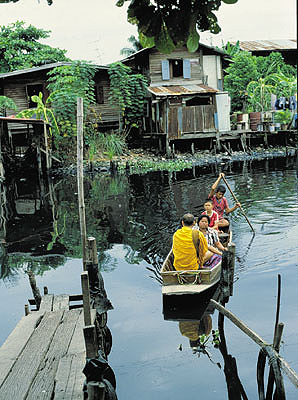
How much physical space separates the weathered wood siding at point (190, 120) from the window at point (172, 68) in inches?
113

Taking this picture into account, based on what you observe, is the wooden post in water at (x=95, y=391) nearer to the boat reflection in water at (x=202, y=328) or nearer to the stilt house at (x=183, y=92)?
the boat reflection in water at (x=202, y=328)

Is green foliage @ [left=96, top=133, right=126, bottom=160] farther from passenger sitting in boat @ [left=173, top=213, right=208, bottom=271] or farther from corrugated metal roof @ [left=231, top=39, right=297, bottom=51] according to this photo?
passenger sitting in boat @ [left=173, top=213, right=208, bottom=271]

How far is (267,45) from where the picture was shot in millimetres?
39531

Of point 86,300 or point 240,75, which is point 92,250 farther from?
point 240,75

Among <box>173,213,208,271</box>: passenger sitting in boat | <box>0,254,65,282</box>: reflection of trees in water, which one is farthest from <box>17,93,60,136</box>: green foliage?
Answer: <box>173,213,208,271</box>: passenger sitting in boat

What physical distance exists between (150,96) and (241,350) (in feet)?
83.0

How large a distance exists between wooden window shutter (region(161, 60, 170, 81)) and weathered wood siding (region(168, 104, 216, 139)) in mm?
2709

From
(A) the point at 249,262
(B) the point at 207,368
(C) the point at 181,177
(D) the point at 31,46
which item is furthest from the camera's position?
(D) the point at 31,46

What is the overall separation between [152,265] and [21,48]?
28613 millimetres

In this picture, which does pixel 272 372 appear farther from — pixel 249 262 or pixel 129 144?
pixel 129 144

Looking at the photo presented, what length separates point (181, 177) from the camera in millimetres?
23422

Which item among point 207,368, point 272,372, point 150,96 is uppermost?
point 150,96

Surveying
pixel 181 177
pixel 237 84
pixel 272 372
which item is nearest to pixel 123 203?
pixel 181 177

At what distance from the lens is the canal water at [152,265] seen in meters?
6.27
